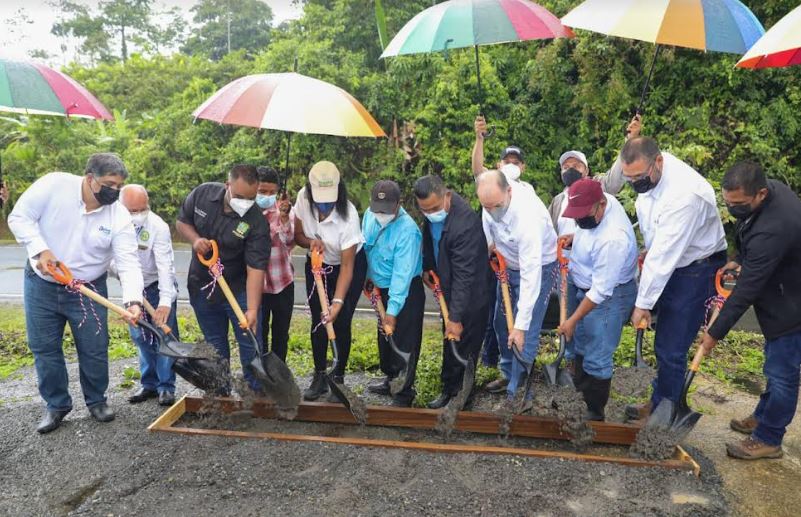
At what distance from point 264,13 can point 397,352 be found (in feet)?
91.6

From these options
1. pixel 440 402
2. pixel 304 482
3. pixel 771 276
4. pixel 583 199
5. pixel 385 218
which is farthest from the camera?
pixel 440 402

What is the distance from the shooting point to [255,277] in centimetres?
401

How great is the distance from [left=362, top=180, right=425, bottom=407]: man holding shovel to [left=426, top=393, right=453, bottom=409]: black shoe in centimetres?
19

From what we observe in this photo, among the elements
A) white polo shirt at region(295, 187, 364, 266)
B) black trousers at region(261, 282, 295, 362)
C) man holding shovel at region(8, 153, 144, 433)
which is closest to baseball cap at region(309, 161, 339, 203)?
white polo shirt at region(295, 187, 364, 266)

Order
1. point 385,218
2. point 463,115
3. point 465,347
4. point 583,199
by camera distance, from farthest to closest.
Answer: point 463,115
point 465,347
point 385,218
point 583,199

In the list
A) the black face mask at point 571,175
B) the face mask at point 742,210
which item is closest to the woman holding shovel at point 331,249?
the black face mask at point 571,175

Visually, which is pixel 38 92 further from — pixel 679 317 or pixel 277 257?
pixel 679 317

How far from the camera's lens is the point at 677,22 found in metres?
3.59

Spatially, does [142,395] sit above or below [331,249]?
below

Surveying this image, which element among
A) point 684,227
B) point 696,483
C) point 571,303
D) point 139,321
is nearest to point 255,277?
point 139,321

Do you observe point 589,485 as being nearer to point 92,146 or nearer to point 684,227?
point 684,227

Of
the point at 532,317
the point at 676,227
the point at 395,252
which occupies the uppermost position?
the point at 676,227

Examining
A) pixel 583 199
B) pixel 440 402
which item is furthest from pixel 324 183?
pixel 440 402

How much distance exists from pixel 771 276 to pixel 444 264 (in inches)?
77.5
